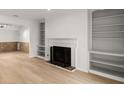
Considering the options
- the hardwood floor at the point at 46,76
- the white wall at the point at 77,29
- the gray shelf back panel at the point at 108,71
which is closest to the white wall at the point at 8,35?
the hardwood floor at the point at 46,76

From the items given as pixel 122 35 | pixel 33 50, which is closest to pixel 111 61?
pixel 122 35

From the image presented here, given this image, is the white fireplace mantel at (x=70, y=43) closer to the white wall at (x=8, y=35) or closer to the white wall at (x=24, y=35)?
the white wall at (x=24, y=35)

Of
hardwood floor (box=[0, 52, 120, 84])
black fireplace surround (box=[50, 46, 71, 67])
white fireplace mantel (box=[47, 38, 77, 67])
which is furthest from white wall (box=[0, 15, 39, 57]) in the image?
hardwood floor (box=[0, 52, 120, 84])

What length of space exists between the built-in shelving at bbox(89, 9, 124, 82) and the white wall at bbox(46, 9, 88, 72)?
0.98 ft

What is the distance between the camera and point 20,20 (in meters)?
5.52

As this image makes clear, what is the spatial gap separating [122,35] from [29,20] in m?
5.02

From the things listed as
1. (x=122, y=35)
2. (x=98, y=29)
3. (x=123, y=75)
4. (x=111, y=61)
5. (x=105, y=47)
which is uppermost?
(x=98, y=29)

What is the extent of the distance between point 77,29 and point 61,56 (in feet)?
4.41

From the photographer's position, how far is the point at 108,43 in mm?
3322

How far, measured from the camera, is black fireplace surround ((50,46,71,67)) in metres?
3.99

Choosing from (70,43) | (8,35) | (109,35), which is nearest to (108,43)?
(109,35)

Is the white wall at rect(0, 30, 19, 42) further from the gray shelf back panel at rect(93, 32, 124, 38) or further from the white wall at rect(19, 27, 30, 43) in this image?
the gray shelf back panel at rect(93, 32, 124, 38)

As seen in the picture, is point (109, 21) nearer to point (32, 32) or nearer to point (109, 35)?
point (109, 35)
